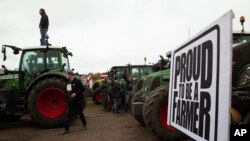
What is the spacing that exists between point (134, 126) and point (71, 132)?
1979 mm

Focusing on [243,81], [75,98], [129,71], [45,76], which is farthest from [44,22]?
[243,81]

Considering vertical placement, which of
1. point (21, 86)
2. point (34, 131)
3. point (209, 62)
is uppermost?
point (209, 62)

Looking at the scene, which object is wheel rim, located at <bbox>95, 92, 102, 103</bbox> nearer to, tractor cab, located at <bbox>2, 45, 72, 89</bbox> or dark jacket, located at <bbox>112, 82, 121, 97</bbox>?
dark jacket, located at <bbox>112, 82, 121, 97</bbox>

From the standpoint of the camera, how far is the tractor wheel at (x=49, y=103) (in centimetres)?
941

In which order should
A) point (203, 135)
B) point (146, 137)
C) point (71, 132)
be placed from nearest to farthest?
point (203, 135), point (146, 137), point (71, 132)

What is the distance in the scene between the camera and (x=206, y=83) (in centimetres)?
164

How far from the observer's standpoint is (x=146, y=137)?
756 cm

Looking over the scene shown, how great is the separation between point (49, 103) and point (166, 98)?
4.62 meters

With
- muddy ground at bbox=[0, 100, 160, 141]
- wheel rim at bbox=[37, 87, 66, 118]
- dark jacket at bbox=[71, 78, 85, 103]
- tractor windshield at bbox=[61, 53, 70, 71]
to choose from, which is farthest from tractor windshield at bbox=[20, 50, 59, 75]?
dark jacket at bbox=[71, 78, 85, 103]

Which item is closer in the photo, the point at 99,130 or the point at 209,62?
the point at 209,62

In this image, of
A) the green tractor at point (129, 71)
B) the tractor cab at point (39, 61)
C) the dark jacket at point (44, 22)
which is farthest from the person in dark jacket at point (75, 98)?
the green tractor at point (129, 71)

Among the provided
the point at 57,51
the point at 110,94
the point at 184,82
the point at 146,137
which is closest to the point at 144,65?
the point at 110,94

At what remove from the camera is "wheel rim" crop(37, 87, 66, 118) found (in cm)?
954

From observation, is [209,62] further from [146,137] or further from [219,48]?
[146,137]
